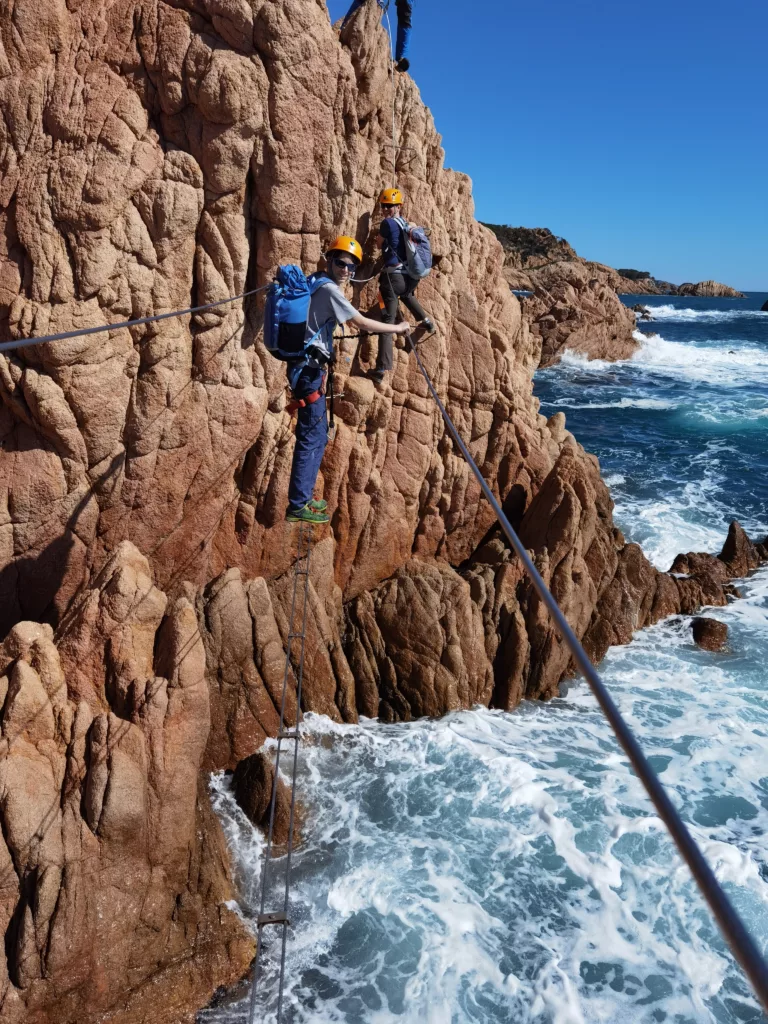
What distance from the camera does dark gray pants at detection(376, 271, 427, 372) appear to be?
37.7ft

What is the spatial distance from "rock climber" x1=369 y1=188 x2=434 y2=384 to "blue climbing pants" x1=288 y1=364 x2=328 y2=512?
2859mm

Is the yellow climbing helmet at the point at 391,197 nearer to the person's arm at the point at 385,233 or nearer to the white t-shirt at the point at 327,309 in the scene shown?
the person's arm at the point at 385,233

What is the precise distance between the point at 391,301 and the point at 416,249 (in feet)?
2.96

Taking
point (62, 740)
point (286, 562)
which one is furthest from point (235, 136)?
point (62, 740)

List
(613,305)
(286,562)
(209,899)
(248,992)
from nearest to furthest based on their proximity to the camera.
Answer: (248,992) < (209,899) < (286,562) < (613,305)

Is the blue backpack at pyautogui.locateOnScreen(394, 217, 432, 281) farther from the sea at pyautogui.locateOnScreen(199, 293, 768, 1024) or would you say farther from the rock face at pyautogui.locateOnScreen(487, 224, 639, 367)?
the rock face at pyautogui.locateOnScreen(487, 224, 639, 367)

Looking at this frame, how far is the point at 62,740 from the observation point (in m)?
8.39

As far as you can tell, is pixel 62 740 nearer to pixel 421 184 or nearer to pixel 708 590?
pixel 421 184

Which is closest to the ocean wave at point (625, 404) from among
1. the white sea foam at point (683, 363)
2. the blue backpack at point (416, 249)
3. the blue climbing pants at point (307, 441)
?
the white sea foam at point (683, 363)

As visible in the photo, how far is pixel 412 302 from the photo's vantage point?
12.1m

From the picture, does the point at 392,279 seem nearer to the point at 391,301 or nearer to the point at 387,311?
the point at 391,301

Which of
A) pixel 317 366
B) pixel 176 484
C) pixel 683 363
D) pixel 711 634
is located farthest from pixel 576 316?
pixel 317 366

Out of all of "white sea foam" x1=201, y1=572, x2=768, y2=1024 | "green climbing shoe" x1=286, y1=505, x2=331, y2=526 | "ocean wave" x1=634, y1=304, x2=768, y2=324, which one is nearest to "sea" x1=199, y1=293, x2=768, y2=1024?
"white sea foam" x1=201, y1=572, x2=768, y2=1024

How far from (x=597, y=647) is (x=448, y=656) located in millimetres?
3722
